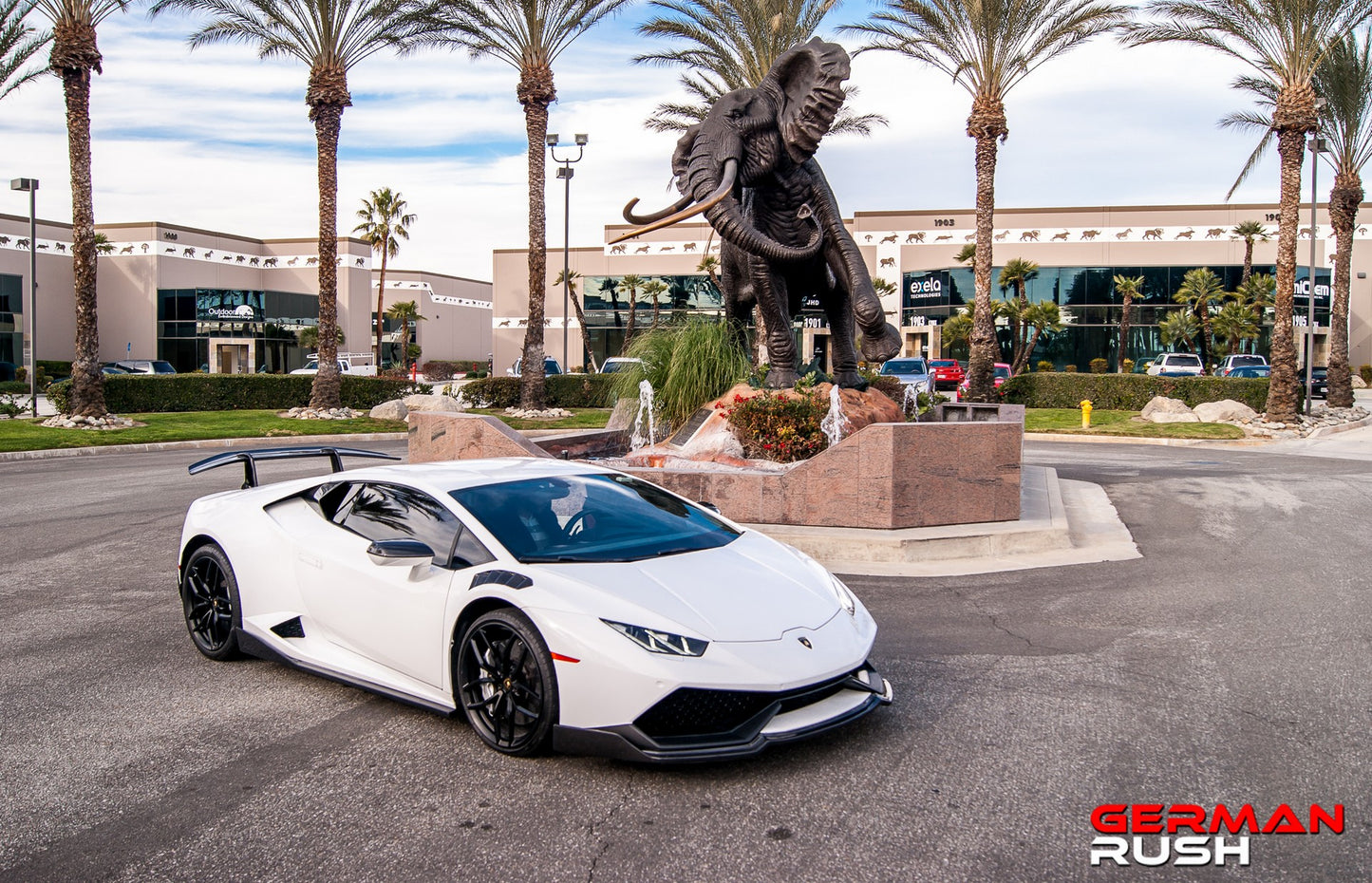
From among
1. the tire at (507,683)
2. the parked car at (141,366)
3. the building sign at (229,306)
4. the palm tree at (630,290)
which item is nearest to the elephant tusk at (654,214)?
the tire at (507,683)

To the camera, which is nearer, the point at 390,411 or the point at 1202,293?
the point at 390,411

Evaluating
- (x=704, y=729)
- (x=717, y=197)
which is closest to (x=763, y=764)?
(x=704, y=729)

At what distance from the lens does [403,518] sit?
213 inches

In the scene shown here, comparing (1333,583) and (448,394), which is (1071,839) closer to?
(1333,583)

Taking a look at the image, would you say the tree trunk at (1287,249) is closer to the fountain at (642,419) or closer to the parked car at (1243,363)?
the parked car at (1243,363)

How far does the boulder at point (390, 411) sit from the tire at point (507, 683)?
24.6 m

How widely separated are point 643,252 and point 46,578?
5290cm

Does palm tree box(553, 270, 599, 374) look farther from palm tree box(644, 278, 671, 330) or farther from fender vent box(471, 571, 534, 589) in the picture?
fender vent box(471, 571, 534, 589)

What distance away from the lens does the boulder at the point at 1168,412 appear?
93.2ft

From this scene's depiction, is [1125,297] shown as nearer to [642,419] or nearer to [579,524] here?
[642,419]

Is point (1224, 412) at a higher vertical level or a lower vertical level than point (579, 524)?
lower

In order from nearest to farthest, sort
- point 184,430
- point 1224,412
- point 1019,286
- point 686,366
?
point 686,366
point 184,430
point 1224,412
point 1019,286

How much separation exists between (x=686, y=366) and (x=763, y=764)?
344 inches

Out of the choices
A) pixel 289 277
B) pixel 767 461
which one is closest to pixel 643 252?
pixel 289 277
